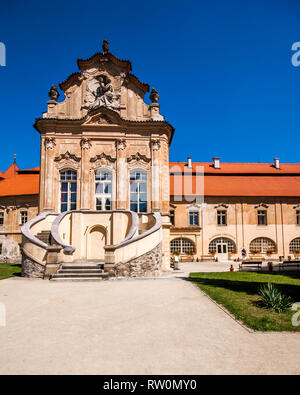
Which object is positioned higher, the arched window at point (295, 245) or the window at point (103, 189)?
the window at point (103, 189)

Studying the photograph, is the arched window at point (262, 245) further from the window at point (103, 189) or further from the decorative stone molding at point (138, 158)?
the window at point (103, 189)

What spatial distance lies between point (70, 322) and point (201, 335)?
2.69 m

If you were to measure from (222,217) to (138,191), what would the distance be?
1737 cm

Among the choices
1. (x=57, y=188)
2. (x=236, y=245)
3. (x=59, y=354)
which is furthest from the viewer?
(x=236, y=245)

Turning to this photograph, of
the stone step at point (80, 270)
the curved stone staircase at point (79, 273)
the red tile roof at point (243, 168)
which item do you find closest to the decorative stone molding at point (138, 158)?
the curved stone staircase at point (79, 273)

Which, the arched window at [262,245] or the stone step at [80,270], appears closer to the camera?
the stone step at [80,270]

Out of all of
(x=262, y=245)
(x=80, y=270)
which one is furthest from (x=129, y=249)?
(x=262, y=245)

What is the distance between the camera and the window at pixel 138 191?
2041cm

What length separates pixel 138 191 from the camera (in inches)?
807

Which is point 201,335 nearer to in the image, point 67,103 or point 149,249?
point 149,249

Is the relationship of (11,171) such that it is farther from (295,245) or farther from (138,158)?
(295,245)

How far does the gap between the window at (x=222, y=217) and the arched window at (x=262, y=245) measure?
3633mm

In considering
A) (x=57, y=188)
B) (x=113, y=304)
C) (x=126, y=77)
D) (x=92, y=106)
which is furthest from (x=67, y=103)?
(x=113, y=304)

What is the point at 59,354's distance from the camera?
15.8 feet
